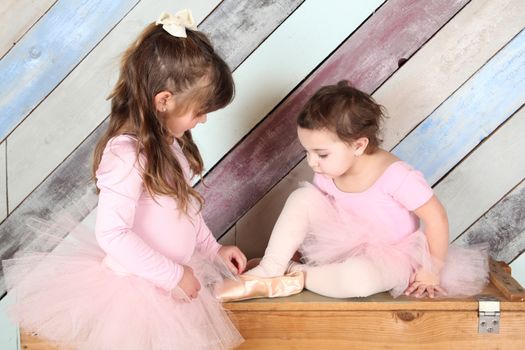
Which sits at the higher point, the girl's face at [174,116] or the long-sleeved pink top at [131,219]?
the girl's face at [174,116]

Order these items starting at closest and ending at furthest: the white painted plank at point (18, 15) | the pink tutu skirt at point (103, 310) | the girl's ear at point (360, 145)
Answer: the pink tutu skirt at point (103, 310)
the girl's ear at point (360, 145)
the white painted plank at point (18, 15)

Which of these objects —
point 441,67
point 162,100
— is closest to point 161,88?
point 162,100

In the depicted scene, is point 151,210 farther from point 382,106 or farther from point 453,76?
point 453,76

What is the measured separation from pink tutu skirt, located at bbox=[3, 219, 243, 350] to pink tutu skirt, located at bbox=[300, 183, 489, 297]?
0.27m

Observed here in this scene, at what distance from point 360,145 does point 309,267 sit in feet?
0.89

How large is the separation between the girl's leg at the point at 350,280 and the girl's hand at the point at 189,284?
24cm

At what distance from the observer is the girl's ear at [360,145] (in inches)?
57.8

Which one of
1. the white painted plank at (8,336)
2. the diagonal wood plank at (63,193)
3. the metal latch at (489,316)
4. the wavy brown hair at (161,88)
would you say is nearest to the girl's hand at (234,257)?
the wavy brown hair at (161,88)

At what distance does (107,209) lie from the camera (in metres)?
1.27

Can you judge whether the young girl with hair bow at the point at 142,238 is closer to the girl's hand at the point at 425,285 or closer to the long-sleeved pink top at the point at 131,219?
the long-sleeved pink top at the point at 131,219

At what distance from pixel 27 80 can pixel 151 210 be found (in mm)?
525

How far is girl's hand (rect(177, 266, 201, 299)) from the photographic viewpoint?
4.35 feet

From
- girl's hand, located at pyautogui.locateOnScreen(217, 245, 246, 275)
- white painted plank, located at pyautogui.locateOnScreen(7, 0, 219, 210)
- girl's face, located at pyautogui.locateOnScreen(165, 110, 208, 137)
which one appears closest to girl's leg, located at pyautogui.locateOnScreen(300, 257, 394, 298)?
girl's hand, located at pyautogui.locateOnScreen(217, 245, 246, 275)

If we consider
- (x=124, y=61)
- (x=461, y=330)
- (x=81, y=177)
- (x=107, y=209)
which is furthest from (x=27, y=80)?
(x=461, y=330)
